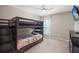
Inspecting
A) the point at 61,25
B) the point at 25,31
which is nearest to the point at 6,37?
the point at 25,31

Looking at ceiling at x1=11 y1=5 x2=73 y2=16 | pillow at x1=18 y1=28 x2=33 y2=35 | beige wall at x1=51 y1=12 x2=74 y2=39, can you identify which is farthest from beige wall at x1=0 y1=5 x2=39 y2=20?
beige wall at x1=51 y1=12 x2=74 y2=39

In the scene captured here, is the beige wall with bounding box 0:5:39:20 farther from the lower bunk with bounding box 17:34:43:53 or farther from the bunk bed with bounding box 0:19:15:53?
the lower bunk with bounding box 17:34:43:53

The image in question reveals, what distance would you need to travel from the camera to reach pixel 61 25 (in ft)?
4.41

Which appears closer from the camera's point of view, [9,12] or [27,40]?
[9,12]

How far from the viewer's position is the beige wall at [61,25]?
128cm

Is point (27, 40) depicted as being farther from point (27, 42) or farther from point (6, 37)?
point (6, 37)

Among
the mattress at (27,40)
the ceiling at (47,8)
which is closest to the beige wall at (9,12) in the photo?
the ceiling at (47,8)

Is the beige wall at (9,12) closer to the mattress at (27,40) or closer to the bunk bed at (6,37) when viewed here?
the bunk bed at (6,37)

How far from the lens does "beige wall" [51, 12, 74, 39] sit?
1283 mm

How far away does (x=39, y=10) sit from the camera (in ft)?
4.29

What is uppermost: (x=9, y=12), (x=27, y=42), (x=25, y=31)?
(x=9, y=12)

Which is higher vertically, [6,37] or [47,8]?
[47,8]
